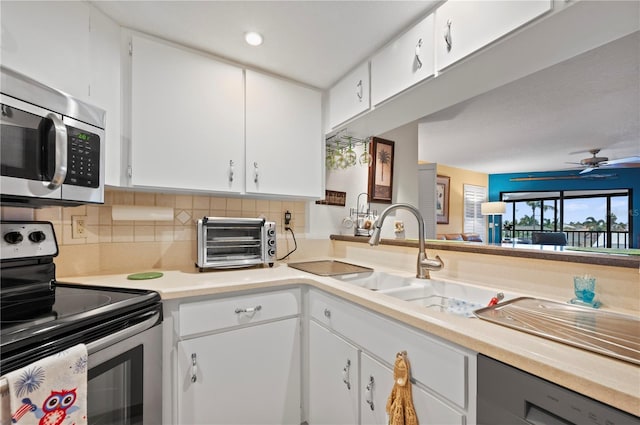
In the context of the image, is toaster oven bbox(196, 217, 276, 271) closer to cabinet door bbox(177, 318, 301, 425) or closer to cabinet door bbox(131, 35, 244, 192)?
cabinet door bbox(131, 35, 244, 192)

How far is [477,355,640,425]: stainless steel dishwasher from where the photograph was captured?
0.51 metres

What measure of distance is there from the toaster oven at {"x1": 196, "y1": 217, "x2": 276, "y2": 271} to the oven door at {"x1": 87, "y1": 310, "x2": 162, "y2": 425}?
1.64 feet

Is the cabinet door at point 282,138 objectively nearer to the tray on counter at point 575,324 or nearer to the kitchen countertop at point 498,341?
the kitchen countertop at point 498,341

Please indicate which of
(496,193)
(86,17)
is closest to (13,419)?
(86,17)

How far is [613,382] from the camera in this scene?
50cm

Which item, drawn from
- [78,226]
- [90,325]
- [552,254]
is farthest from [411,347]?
[78,226]

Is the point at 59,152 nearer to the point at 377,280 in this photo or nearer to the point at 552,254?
the point at 377,280

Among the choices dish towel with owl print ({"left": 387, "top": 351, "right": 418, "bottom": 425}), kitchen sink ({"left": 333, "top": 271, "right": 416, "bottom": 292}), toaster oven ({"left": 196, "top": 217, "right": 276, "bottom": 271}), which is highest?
toaster oven ({"left": 196, "top": 217, "right": 276, "bottom": 271})

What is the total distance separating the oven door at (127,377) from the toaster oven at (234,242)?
1.64ft

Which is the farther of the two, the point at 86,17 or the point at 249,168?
the point at 249,168

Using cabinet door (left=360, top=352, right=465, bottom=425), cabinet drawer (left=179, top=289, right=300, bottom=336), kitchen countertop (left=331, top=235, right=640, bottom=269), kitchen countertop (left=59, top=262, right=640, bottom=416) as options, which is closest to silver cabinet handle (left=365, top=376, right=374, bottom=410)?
cabinet door (left=360, top=352, right=465, bottom=425)

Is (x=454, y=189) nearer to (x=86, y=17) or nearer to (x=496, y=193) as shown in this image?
(x=496, y=193)

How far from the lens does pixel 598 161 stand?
107 centimetres

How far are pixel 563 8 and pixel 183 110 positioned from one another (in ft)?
5.40
